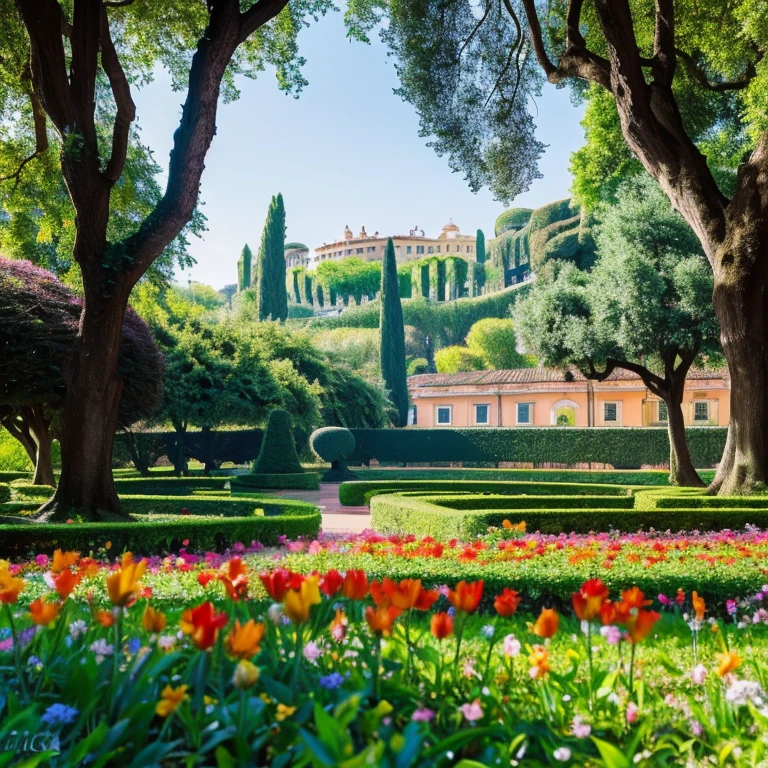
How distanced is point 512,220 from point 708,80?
92016mm

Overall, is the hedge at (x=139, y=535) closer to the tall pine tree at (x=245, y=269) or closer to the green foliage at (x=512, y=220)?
the tall pine tree at (x=245, y=269)

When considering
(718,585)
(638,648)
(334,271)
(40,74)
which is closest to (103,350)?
(40,74)

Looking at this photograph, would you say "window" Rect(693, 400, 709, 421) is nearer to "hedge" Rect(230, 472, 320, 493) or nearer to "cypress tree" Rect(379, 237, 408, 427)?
"cypress tree" Rect(379, 237, 408, 427)

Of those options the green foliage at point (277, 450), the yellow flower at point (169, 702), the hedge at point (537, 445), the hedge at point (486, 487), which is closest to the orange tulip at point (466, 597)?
the yellow flower at point (169, 702)

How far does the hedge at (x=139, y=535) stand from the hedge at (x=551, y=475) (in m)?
13.6

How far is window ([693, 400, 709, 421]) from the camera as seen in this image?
3491 centimetres

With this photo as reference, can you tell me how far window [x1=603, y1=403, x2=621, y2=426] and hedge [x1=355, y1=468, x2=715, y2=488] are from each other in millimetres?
10958

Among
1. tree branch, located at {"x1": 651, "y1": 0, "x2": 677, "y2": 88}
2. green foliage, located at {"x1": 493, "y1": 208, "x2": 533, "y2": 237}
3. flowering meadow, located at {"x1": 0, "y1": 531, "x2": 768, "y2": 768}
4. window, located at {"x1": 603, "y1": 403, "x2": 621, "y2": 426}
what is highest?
green foliage, located at {"x1": 493, "y1": 208, "x2": 533, "y2": 237}

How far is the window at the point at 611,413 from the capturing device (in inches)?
1417

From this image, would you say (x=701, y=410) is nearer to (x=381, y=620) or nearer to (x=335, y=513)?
(x=335, y=513)

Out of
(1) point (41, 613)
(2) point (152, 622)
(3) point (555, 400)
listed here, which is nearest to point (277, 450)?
(1) point (41, 613)

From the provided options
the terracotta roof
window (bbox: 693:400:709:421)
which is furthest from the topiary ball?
window (bbox: 693:400:709:421)

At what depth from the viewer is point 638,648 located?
2.76 meters

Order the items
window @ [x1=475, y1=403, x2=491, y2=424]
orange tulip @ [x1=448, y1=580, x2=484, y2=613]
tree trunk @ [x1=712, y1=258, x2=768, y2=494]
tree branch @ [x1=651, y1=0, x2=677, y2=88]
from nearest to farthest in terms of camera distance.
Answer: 1. orange tulip @ [x1=448, y1=580, x2=484, y2=613]
2. tree trunk @ [x1=712, y1=258, x2=768, y2=494]
3. tree branch @ [x1=651, y1=0, x2=677, y2=88]
4. window @ [x1=475, y1=403, x2=491, y2=424]
